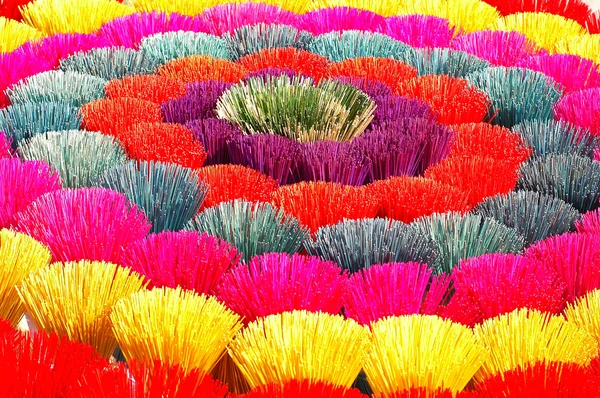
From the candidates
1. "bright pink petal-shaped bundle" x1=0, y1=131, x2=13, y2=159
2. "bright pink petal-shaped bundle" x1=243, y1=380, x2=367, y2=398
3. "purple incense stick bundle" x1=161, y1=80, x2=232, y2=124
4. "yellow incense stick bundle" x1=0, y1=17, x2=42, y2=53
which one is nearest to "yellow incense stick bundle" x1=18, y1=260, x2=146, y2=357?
"bright pink petal-shaped bundle" x1=243, y1=380, x2=367, y2=398

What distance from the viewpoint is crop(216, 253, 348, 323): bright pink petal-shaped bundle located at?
2.01 feet

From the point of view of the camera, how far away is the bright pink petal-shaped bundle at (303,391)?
1.67 feet

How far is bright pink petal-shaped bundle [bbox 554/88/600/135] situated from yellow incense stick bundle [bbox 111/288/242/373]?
0.57 m

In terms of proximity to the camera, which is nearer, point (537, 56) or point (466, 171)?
point (466, 171)

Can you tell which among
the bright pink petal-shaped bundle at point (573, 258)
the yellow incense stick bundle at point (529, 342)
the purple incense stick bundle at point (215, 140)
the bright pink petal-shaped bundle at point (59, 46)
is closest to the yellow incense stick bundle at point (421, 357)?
the yellow incense stick bundle at point (529, 342)

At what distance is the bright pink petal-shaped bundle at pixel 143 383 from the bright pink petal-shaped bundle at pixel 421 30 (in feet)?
2.87

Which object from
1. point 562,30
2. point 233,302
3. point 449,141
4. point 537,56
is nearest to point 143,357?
point 233,302

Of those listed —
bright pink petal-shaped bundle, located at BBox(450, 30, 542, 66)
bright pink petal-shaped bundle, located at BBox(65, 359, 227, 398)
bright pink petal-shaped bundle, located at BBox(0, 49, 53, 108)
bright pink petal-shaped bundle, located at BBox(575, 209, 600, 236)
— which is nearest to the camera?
bright pink petal-shaped bundle, located at BBox(65, 359, 227, 398)

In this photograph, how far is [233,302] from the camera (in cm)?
62

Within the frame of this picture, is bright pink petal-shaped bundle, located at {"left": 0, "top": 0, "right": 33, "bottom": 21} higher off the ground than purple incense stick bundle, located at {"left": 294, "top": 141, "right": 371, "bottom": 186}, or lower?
higher

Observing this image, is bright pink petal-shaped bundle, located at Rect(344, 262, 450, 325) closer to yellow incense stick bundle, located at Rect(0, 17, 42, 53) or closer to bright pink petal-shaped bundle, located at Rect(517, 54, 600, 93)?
bright pink petal-shaped bundle, located at Rect(517, 54, 600, 93)

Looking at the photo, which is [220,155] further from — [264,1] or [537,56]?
[264,1]

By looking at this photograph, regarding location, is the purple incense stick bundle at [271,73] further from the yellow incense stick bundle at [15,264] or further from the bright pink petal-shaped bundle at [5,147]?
the yellow incense stick bundle at [15,264]

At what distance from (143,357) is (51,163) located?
13.6 inches
